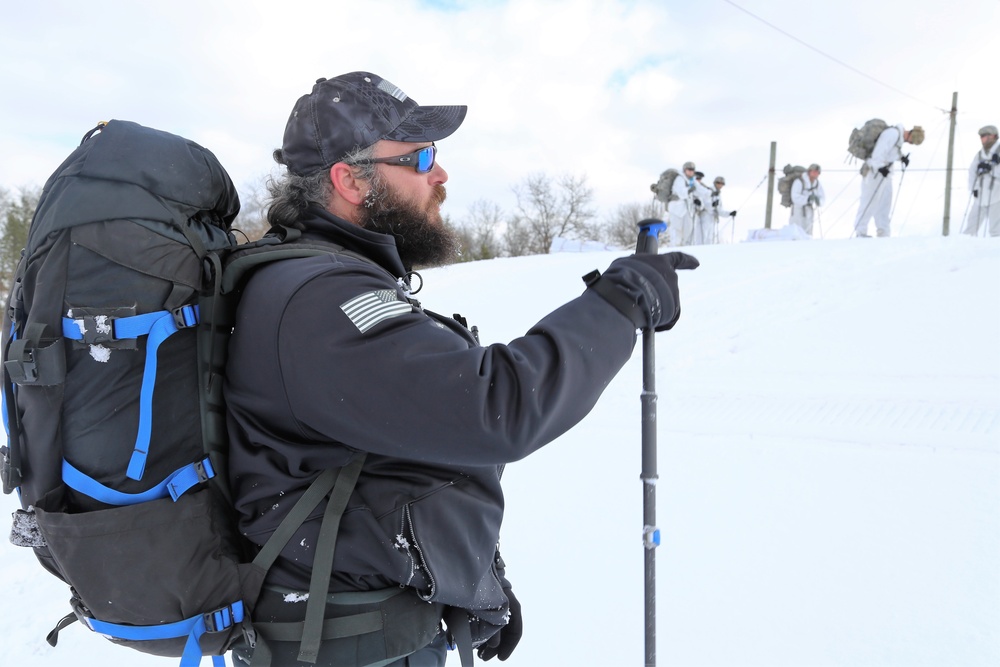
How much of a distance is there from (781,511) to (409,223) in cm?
279

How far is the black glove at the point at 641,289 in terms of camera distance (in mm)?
1338

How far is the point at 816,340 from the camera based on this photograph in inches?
253

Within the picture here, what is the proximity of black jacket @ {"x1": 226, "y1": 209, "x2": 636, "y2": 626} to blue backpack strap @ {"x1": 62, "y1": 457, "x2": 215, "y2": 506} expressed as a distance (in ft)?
0.25

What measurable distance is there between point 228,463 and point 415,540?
43 centimetres

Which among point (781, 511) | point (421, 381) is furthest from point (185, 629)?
point (781, 511)

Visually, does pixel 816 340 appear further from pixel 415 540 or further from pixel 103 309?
pixel 103 309

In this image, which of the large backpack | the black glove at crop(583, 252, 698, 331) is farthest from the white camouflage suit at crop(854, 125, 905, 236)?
the large backpack

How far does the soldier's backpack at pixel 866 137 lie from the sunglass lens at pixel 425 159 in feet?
49.2

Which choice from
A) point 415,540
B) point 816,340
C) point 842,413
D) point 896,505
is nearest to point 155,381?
point 415,540

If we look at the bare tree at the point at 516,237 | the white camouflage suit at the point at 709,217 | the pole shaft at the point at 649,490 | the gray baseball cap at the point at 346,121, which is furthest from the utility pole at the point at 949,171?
the bare tree at the point at 516,237

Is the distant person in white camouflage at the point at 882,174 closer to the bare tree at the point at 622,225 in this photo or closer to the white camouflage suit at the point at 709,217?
the white camouflage suit at the point at 709,217

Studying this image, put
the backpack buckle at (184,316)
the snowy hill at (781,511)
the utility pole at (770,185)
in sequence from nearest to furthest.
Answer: the backpack buckle at (184,316) < the snowy hill at (781,511) < the utility pole at (770,185)

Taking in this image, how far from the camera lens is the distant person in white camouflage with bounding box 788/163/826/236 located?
1688 cm

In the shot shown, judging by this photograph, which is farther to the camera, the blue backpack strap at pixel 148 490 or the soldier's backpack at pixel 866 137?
the soldier's backpack at pixel 866 137
